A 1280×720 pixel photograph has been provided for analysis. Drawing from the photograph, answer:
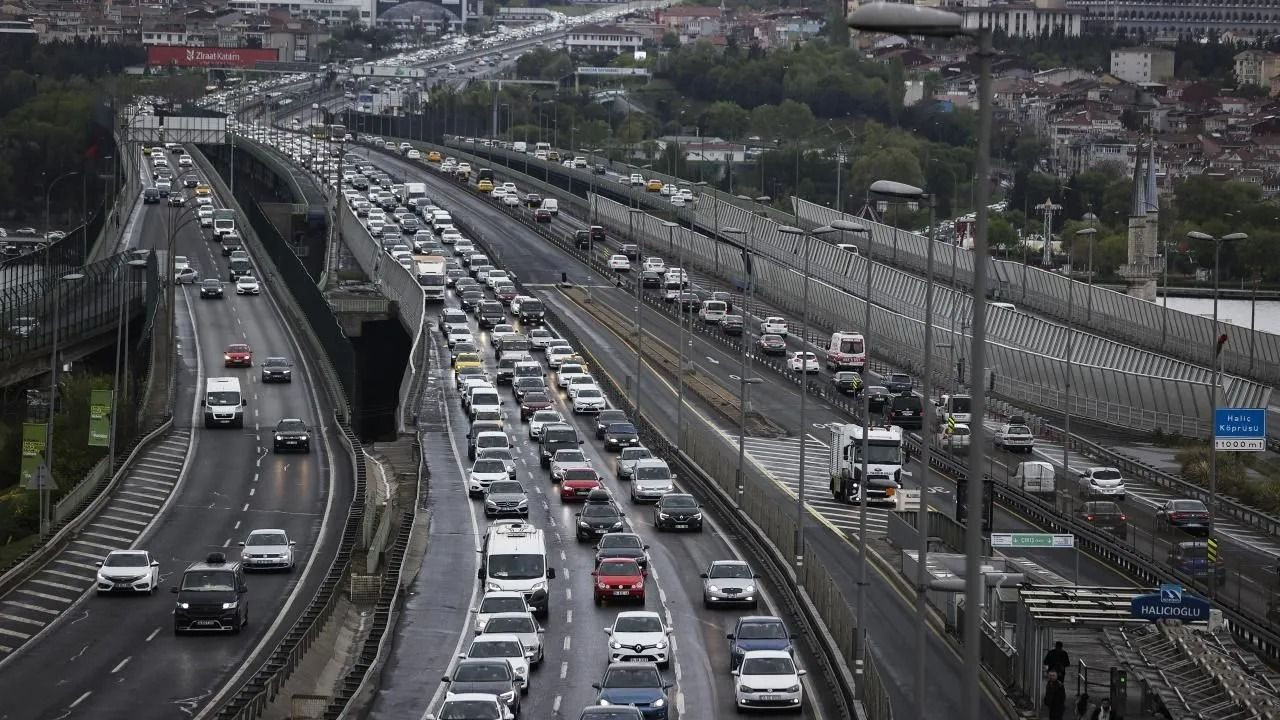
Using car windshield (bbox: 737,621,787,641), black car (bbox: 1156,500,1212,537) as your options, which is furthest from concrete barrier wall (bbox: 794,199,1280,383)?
car windshield (bbox: 737,621,787,641)

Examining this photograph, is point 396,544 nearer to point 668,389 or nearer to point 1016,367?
point 668,389

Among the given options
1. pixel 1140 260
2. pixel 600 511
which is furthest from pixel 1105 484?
pixel 1140 260

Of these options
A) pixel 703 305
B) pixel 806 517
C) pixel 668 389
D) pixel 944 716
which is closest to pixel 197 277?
pixel 703 305

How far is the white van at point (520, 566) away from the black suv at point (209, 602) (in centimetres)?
510

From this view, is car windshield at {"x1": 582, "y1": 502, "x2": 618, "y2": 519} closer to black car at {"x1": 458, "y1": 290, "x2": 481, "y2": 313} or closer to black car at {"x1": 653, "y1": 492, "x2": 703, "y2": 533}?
black car at {"x1": 653, "y1": 492, "x2": 703, "y2": 533}

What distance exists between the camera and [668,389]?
8300 cm

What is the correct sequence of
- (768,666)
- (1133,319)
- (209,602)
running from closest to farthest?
(768,666) → (209,602) → (1133,319)

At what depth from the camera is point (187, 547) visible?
51.0 m

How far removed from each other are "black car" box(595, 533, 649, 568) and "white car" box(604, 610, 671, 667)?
742cm

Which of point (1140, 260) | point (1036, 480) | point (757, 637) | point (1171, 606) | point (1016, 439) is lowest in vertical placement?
point (1140, 260)

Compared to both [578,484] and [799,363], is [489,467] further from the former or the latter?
[799,363]

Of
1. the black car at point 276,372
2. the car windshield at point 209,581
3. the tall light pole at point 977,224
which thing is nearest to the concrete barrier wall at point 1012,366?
the black car at point 276,372

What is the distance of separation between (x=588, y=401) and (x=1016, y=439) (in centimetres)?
1532

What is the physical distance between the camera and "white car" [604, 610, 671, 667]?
123 feet
